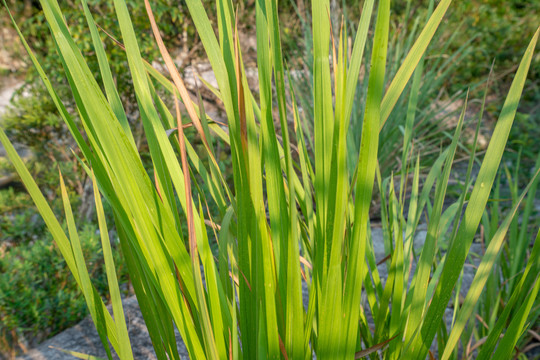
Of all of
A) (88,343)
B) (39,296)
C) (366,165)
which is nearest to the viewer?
(366,165)

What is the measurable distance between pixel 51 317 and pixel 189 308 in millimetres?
1501

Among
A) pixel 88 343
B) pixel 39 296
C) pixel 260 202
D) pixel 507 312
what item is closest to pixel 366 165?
pixel 260 202

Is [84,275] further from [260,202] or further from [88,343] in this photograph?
[88,343]

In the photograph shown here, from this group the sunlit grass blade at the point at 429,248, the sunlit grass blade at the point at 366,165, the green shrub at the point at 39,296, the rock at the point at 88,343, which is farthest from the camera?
the green shrub at the point at 39,296

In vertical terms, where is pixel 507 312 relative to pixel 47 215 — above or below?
below

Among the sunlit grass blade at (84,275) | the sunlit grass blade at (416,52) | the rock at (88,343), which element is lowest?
the rock at (88,343)

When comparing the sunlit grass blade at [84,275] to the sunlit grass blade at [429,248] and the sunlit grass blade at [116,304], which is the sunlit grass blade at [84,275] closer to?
the sunlit grass blade at [116,304]

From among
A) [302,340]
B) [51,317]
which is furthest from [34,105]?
[302,340]

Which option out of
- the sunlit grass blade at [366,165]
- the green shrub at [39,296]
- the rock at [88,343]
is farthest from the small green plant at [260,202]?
the green shrub at [39,296]

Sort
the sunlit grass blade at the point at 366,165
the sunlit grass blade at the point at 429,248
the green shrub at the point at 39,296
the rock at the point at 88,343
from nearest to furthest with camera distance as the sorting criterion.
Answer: the sunlit grass blade at the point at 366,165
the sunlit grass blade at the point at 429,248
the rock at the point at 88,343
the green shrub at the point at 39,296

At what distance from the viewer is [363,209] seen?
0.48 metres

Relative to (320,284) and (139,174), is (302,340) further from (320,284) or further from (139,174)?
(139,174)

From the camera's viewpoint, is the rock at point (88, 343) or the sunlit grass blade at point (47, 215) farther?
the rock at point (88, 343)

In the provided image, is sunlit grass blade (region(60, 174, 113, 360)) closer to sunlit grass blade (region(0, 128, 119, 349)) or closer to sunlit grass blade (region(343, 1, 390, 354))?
sunlit grass blade (region(0, 128, 119, 349))
